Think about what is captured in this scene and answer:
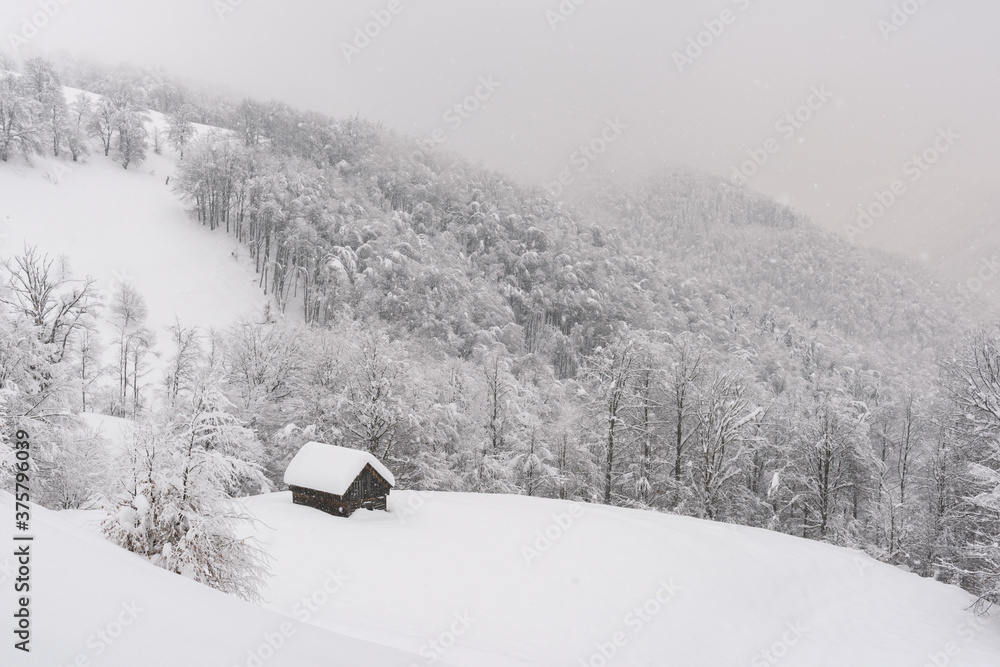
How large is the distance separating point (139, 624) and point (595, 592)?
43.0ft

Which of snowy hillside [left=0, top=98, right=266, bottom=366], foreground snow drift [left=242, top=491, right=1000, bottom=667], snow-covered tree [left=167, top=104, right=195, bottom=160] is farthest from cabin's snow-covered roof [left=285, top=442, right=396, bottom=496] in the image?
snow-covered tree [left=167, top=104, right=195, bottom=160]

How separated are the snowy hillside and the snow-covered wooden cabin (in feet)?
95.9

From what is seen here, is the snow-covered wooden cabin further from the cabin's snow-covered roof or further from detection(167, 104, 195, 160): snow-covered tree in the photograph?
detection(167, 104, 195, 160): snow-covered tree

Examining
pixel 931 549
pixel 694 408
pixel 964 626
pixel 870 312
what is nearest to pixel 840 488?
pixel 931 549

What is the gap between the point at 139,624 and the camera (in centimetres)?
389

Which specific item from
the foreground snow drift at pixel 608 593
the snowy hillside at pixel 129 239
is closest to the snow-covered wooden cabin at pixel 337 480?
the foreground snow drift at pixel 608 593

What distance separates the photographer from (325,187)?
76938mm

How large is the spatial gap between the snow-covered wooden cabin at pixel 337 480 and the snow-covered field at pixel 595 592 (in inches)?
36.9

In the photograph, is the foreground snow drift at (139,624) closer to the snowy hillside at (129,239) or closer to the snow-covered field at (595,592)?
the snow-covered field at (595,592)

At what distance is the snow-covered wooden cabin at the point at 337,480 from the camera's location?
21234mm

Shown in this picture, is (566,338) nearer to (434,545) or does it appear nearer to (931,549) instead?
(931,549)

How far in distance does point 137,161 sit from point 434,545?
269 ft

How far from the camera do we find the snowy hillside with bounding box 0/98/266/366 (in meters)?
50.3

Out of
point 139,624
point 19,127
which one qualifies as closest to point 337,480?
point 139,624
